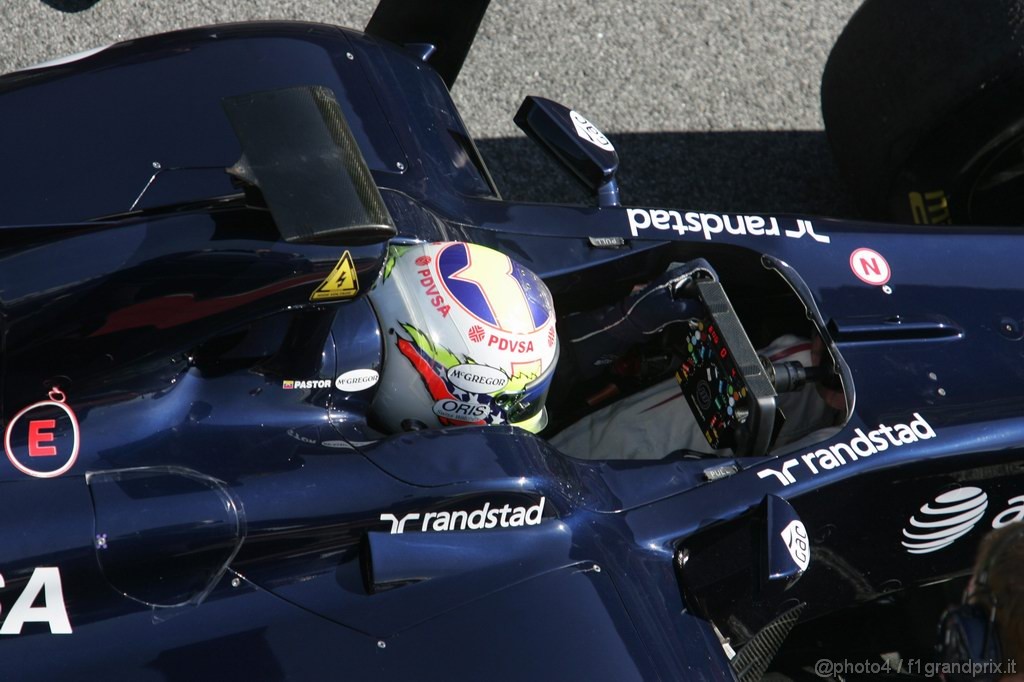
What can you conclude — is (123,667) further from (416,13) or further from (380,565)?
(416,13)

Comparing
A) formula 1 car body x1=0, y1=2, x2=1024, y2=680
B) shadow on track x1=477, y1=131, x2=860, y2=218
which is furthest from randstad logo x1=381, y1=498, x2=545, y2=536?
shadow on track x1=477, y1=131, x2=860, y2=218

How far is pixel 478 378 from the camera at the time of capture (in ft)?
6.59

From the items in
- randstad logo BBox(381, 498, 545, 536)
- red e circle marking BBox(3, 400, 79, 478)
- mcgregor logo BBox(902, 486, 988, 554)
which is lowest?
mcgregor logo BBox(902, 486, 988, 554)

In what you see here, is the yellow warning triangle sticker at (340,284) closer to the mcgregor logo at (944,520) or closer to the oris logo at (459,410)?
the oris logo at (459,410)

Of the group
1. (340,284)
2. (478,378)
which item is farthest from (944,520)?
(340,284)

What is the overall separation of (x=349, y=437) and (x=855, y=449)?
36.8 inches

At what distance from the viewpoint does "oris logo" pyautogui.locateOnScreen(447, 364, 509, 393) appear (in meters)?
2.00

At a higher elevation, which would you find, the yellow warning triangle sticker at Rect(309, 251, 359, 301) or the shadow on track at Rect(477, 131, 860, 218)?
the yellow warning triangle sticker at Rect(309, 251, 359, 301)

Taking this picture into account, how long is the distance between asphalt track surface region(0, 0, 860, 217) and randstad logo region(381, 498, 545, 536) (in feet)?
5.80

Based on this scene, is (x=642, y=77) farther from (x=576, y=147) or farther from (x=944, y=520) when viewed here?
(x=944, y=520)

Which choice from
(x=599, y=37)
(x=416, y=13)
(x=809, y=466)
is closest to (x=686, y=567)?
(x=809, y=466)

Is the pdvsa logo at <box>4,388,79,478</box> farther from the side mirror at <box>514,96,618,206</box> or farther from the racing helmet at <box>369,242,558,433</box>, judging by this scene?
the side mirror at <box>514,96,618,206</box>

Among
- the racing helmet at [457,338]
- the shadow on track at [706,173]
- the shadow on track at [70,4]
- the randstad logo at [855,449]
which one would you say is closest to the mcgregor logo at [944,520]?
the randstad logo at [855,449]

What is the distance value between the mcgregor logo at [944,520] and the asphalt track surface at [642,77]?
1518 mm
